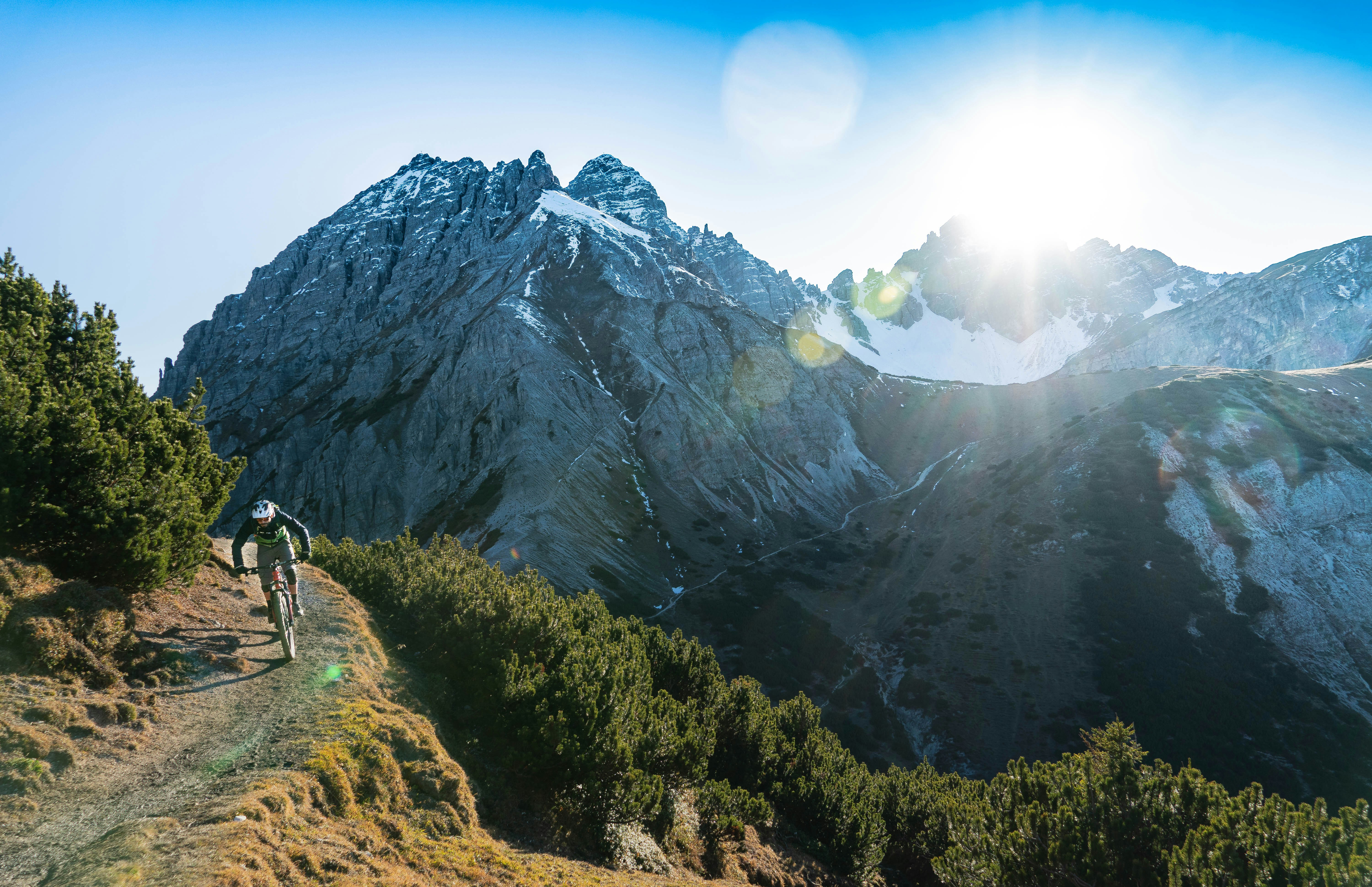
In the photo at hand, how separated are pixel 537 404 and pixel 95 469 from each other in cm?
10282

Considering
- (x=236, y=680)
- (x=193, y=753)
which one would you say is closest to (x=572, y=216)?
(x=236, y=680)

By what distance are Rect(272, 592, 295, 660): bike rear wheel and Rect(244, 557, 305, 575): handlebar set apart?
60cm

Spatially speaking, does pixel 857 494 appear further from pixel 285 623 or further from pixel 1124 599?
pixel 285 623

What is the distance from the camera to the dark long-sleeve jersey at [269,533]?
41.9 feet

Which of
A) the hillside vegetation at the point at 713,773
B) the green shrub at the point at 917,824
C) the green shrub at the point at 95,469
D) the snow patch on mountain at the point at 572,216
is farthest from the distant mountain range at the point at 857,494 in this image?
the green shrub at the point at 95,469

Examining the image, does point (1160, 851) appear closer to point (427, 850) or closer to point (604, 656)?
point (604, 656)

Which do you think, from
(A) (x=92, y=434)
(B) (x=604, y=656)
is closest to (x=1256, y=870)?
(B) (x=604, y=656)

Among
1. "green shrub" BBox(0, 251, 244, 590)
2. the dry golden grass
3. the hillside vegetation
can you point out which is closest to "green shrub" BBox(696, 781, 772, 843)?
the hillside vegetation

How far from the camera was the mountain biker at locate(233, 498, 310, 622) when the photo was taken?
12.8 metres

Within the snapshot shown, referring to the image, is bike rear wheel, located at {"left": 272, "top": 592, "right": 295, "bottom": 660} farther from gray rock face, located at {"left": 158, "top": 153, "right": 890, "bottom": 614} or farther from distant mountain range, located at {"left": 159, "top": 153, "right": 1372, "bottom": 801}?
gray rock face, located at {"left": 158, "top": 153, "right": 890, "bottom": 614}

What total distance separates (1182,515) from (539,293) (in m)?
135

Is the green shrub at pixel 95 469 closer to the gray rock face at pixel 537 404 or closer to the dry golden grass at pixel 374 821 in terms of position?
the dry golden grass at pixel 374 821

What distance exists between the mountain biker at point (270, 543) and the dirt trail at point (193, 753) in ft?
4.38

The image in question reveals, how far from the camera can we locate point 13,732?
26.7ft
